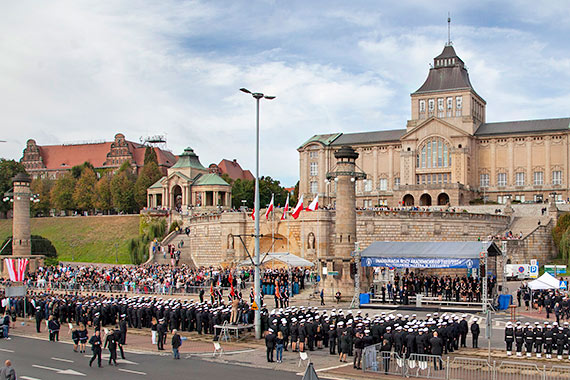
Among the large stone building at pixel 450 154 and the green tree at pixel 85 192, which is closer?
the large stone building at pixel 450 154

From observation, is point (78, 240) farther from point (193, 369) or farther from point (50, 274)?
point (193, 369)

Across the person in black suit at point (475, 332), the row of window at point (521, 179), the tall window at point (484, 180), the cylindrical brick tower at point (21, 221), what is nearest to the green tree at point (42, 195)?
the cylindrical brick tower at point (21, 221)

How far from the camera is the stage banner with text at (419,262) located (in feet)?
111

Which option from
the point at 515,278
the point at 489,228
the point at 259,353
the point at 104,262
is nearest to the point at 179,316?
the point at 259,353

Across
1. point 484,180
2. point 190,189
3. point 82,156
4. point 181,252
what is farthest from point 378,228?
point 82,156

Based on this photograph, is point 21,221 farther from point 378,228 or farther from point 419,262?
point 419,262

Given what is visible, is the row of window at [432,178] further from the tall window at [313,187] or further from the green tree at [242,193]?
the green tree at [242,193]

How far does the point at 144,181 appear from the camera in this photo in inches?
4087

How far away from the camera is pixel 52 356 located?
79.8 ft

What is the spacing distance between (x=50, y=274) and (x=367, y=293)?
30.4 meters

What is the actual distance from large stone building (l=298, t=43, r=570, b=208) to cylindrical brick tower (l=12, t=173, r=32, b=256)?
1629 inches

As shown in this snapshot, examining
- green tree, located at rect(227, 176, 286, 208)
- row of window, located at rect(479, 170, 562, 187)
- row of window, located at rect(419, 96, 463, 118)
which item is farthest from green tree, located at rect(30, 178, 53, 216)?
row of window, located at rect(479, 170, 562, 187)

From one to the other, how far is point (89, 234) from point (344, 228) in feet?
194

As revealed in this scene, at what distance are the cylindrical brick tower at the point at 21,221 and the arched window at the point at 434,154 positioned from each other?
47889mm
